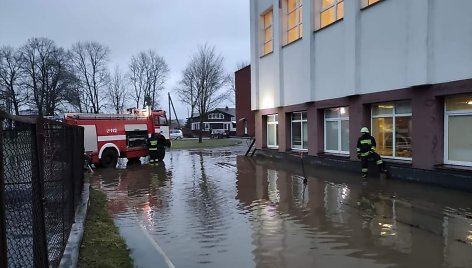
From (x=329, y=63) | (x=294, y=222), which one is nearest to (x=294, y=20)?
(x=329, y=63)

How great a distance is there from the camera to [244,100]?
57.8 meters

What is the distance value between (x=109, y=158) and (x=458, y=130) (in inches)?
567

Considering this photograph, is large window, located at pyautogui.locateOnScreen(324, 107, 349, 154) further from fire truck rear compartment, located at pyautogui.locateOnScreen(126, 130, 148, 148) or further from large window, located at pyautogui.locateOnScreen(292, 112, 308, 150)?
fire truck rear compartment, located at pyautogui.locateOnScreen(126, 130, 148, 148)

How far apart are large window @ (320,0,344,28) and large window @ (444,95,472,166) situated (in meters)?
6.36

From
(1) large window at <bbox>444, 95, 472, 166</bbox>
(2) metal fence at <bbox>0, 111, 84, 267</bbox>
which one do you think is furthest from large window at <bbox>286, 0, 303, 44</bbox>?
(2) metal fence at <bbox>0, 111, 84, 267</bbox>

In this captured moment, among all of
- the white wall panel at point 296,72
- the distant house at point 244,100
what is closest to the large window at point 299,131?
the white wall panel at point 296,72

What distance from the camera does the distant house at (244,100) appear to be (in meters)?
56.0

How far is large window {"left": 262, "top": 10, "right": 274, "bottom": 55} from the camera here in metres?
23.3

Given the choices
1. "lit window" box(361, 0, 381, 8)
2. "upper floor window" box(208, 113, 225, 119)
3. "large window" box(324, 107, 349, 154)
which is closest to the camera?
"lit window" box(361, 0, 381, 8)

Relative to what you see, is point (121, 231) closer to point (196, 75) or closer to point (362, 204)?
point (362, 204)

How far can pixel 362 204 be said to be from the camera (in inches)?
376

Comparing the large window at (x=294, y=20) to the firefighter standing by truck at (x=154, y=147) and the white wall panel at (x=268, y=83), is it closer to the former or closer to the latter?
the white wall panel at (x=268, y=83)

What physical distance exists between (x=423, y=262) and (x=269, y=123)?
19064mm

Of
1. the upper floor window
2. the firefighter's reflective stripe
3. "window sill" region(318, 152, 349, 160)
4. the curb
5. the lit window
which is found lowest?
the curb
